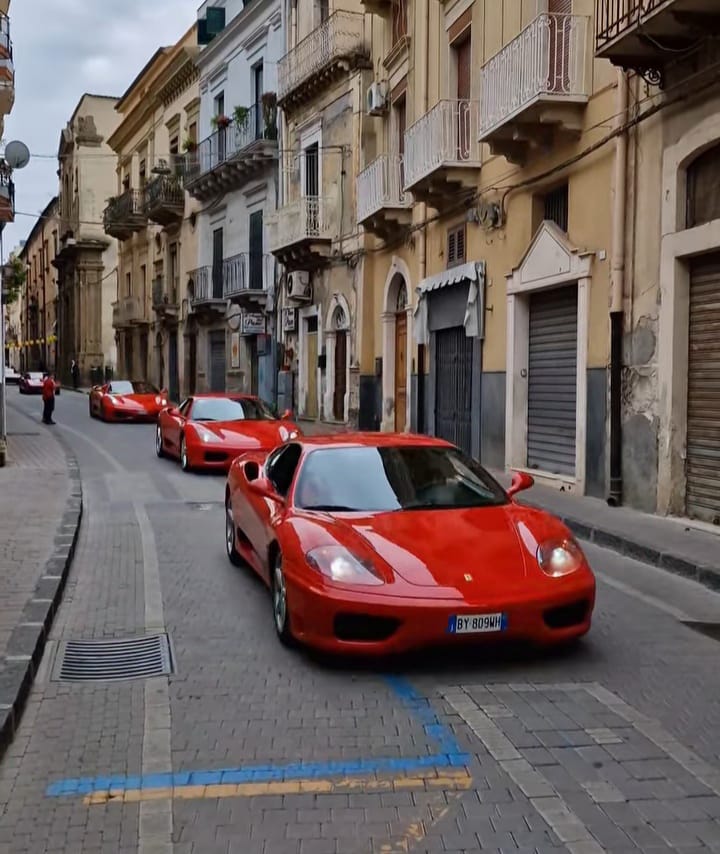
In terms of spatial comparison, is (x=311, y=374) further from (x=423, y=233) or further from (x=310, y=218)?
(x=423, y=233)

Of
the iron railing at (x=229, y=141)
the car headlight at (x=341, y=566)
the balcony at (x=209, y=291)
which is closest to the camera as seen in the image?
the car headlight at (x=341, y=566)

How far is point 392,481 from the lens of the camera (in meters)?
6.66

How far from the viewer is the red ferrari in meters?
5.31

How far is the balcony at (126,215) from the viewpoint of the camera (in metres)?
42.9

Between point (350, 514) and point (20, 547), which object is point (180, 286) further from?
point (350, 514)

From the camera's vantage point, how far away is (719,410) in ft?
33.0

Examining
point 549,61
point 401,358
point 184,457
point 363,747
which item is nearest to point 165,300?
point 401,358

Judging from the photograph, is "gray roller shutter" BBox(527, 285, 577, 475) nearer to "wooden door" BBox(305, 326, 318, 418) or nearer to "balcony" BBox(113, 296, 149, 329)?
"wooden door" BBox(305, 326, 318, 418)

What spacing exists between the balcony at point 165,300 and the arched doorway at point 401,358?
18885mm

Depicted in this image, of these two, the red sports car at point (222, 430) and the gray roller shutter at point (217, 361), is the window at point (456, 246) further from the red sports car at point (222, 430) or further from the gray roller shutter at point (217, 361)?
the gray roller shutter at point (217, 361)

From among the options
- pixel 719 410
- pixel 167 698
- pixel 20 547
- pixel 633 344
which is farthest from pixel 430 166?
pixel 167 698

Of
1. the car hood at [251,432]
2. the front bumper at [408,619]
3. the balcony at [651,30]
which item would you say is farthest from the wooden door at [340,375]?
the front bumper at [408,619]

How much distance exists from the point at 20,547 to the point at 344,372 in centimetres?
1585

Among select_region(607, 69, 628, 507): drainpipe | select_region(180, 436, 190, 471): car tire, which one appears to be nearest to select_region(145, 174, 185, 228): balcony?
select_region(180, 436, 190, 471): car tire
